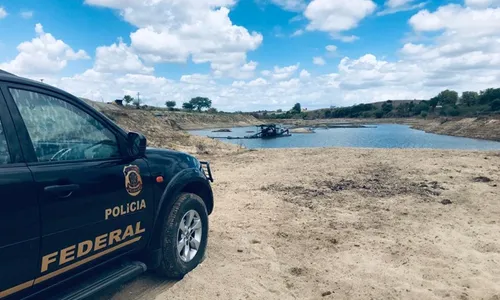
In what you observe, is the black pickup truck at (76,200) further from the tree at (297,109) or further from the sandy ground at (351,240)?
the tree at (297,109)

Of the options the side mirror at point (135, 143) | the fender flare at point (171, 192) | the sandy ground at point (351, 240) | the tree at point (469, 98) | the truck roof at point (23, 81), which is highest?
the tree at point (469, 98)

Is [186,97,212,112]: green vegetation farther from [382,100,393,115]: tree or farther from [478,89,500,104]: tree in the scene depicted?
[478,89,500,104]: tree

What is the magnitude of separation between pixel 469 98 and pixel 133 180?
128m

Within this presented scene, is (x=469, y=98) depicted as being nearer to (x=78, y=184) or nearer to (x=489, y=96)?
(x=489, y=96)

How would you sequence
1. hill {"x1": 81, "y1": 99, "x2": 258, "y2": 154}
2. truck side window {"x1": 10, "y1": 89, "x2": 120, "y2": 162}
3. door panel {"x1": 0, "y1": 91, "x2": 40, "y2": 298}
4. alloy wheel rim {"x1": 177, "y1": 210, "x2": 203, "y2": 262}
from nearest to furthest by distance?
door panel {"x1": 0, "y1": 91, "x2": 40, "y2": 298}
truck side window {"x1": 10, "y1": 89, "x2": 120, "y2": 162}
alloy wheel rim {"x1": 177, "y1": 210, "x2": 203, "y2": 262}
hill {"x1": 81, "y1": 99, "x2": 258, "y2": 154}

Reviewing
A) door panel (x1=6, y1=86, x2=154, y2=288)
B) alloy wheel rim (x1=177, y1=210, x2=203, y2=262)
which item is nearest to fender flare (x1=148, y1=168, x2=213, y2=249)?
door panel (x1=6, y1=86, x2=154, y2=288)

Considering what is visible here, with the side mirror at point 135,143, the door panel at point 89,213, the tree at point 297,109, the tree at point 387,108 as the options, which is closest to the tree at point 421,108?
the tree at point 387,108

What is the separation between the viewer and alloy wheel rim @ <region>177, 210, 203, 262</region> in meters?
3.75

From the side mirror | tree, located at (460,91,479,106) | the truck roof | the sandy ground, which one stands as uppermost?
tree, located at (460,91,479,106)

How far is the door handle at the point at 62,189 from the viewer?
7.67 feet

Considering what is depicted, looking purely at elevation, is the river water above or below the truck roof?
below

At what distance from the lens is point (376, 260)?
432cm

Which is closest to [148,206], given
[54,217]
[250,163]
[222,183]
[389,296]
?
[54,217]

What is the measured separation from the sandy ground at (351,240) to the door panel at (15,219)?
137 centimetres
